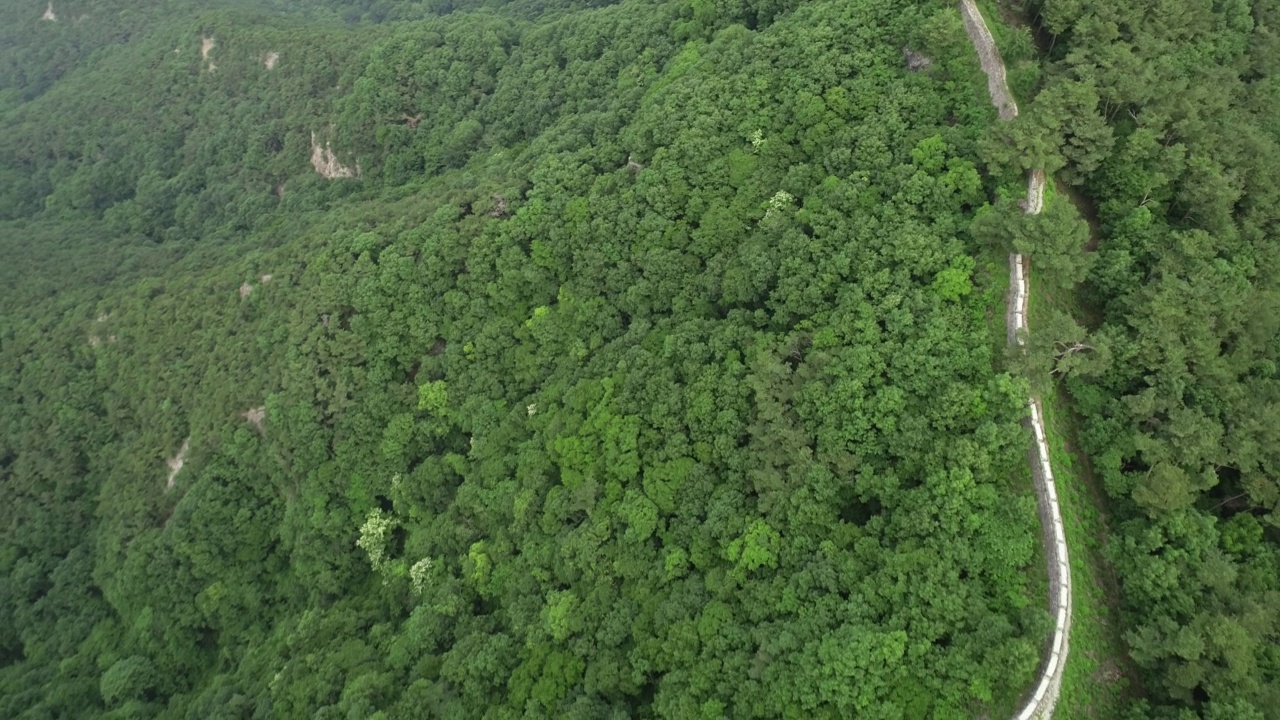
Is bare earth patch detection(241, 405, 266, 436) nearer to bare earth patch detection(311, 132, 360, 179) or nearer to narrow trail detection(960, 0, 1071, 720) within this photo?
bare earth patch detection(311, 132, 360, 179)

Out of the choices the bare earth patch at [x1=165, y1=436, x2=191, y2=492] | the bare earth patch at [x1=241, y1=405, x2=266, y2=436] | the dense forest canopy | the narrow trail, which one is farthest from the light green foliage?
the narrow trail

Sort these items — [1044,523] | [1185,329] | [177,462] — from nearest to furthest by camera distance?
[1044,523] < [1185,329] < [177,462]

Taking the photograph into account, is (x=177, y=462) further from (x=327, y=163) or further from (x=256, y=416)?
(x=327, y=163)

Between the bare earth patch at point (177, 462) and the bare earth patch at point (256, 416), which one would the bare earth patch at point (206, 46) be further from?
the bare earth patch at point (256, 416)

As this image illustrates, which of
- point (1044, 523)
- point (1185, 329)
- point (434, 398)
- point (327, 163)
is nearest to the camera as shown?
point (1044, 523)

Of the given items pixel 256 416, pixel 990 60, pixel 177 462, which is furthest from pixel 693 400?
pixel 177 462

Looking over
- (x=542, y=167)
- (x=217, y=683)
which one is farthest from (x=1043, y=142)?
(x=217, y=683)

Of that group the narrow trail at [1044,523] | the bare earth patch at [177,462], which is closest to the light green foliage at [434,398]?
the bare earth patch at [177,462]

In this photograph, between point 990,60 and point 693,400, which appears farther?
point 990,60
